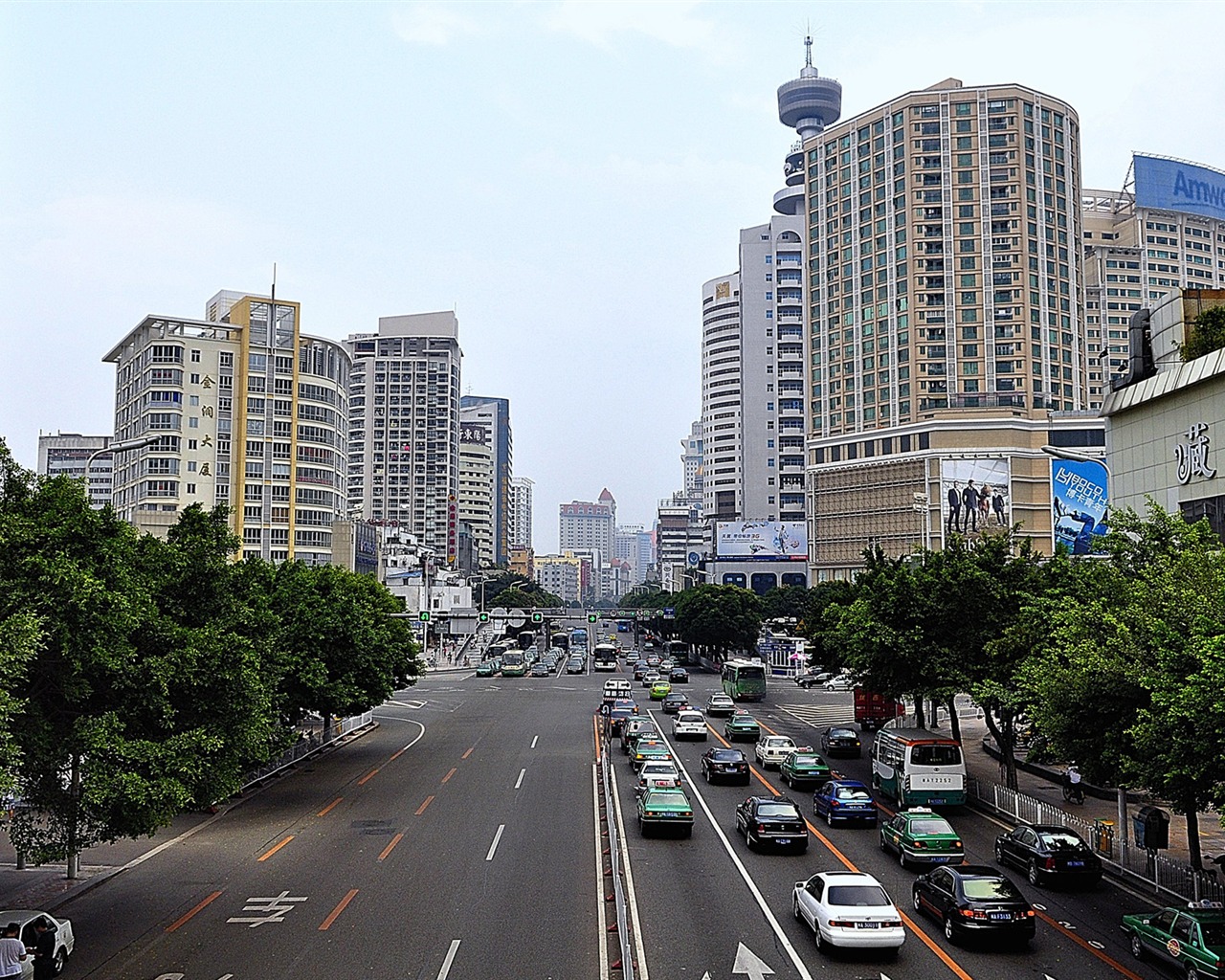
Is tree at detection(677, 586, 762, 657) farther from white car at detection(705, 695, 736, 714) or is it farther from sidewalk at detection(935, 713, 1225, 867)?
sidewalk at detection(935, 713, 1225, 867)

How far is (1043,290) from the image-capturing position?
137 metres

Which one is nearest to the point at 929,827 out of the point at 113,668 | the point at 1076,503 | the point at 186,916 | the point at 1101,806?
the point at 1101,806

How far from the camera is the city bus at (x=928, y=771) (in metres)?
33.8

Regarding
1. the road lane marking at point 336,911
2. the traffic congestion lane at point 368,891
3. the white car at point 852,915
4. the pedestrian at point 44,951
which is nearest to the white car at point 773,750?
the traffic congestion lane at point 368,891

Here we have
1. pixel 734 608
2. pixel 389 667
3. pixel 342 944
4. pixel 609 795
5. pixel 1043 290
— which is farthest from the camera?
pixel 1043 290

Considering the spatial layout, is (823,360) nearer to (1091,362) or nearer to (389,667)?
(1091,362)

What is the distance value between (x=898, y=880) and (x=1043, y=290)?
413 feet

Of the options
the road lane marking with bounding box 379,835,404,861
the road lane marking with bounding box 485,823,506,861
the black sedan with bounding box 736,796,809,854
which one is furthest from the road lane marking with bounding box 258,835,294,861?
the black sedan with bounding box 736,796,809,854

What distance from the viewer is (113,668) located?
20188 millimetres

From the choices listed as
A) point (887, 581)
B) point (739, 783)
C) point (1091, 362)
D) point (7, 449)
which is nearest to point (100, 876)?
point (7, 449)

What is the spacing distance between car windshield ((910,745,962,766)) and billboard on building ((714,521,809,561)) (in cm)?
11885

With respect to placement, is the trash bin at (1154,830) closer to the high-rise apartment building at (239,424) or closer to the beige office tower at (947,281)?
the high-rise apartment building at (239,424)

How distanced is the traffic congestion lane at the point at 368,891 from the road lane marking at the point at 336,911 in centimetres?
4

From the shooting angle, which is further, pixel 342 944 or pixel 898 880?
pixel 898 880
